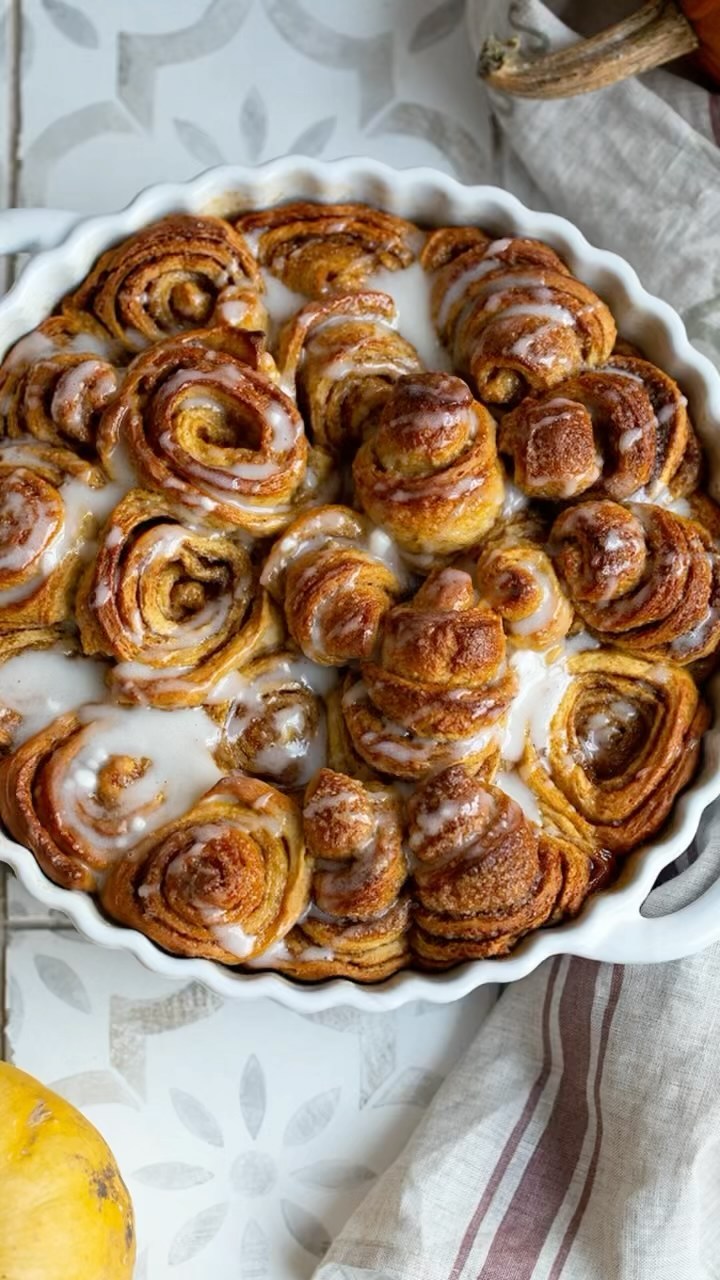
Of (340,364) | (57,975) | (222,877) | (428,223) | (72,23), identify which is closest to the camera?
(222,877)

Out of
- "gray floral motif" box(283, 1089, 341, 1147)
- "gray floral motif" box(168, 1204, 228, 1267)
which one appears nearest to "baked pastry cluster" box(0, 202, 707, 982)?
"gray floral motif" box(283, 1089, 341, 1147)

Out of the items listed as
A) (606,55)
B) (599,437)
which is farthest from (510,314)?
(606,55)

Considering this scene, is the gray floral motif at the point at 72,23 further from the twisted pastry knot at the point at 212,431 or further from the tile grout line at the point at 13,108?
the twisted pastry knot at the point at 212,431

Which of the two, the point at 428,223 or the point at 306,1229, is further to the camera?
the point at 306,1229

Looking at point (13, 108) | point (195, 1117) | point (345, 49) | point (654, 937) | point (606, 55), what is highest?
point (606, 55)

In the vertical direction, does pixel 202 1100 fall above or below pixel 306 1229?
above

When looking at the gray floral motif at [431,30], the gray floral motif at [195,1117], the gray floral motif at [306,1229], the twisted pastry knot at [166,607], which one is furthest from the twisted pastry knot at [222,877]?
the gray floral motif at [431,30]

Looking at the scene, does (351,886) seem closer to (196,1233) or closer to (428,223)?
(196,1233)
